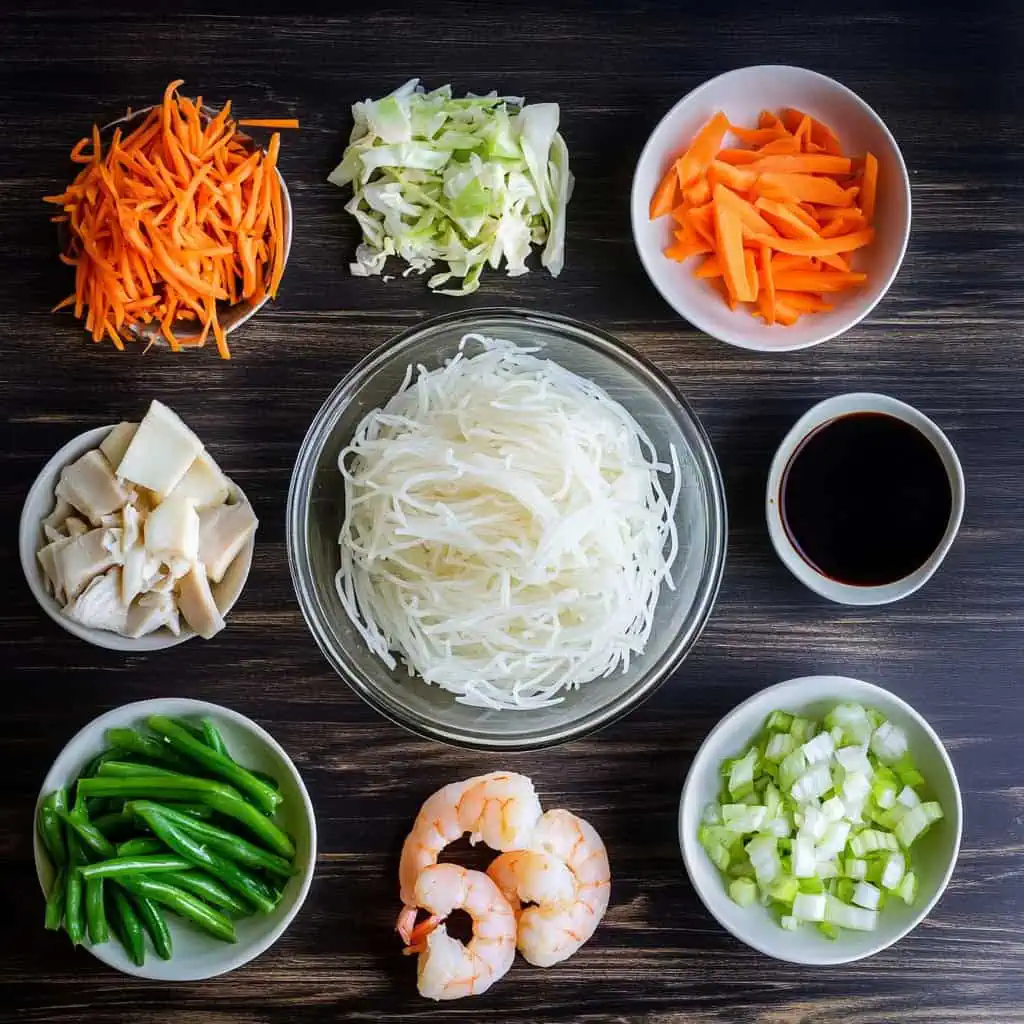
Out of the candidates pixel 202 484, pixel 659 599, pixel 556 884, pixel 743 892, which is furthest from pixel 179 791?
pixel 743 892

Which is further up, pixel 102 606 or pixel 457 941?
pixel 102 606

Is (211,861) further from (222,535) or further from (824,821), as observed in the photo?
(824,821)

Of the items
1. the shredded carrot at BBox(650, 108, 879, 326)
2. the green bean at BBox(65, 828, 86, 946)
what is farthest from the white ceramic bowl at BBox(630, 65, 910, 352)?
the green bean at BBox(65, 828, 86, 946)

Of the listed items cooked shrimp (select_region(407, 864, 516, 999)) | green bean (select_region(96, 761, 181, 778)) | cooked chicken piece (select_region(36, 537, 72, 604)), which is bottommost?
cooked shrimp (select_region(407, 864, 516, 999))

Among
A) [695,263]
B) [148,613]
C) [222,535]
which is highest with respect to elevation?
[695,263]

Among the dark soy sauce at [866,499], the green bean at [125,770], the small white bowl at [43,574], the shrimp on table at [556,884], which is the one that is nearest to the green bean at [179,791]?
the green bean at [125,770]

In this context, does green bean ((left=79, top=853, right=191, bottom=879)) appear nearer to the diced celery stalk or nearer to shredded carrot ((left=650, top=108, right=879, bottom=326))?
the diced celery stalk

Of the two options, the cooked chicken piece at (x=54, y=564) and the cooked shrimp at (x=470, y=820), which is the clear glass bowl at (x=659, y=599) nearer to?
the cooked shrimp at (x=470, y=820)
